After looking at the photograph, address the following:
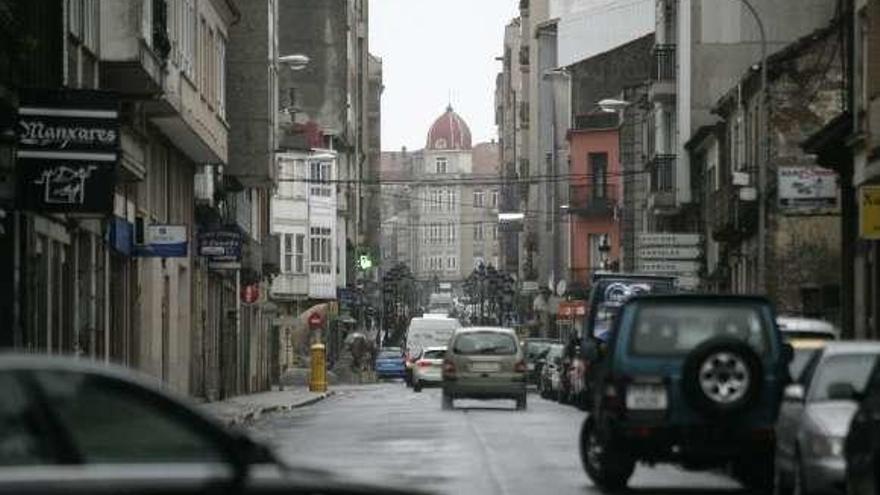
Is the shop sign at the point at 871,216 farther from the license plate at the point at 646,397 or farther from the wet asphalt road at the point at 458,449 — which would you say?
the license plate at the point at 646,397

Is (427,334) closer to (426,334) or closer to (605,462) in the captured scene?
(426,334)

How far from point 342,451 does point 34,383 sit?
2023cm

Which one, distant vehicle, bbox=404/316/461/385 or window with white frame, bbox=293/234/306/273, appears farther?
window with white frame, bbox=293/234/306/273

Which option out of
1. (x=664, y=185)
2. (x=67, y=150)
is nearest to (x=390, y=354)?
(x=664, y=185)

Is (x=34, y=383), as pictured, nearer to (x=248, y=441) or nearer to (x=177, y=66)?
(x=248, y=441)

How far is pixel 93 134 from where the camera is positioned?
28.3m

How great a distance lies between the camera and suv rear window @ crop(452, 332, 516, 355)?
Answer: 4547 cm

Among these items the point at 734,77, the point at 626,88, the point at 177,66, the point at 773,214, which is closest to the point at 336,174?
the point at 626,88

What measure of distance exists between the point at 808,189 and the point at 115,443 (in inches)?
1459

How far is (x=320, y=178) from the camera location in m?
115

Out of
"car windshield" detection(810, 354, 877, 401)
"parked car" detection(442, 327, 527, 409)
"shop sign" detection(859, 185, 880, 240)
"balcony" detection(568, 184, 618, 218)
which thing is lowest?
"parked car" detection(442, 327, 527, 409)

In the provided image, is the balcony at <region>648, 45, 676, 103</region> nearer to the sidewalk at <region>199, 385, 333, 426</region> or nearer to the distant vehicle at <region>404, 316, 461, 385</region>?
the distant vehicle at <region>404, 316, 461, 385</region>

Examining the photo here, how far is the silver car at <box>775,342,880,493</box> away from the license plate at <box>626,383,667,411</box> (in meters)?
1.07

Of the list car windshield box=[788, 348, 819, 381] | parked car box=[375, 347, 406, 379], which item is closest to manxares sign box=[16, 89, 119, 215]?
car windshield box=[788, 348, 819, 381]
